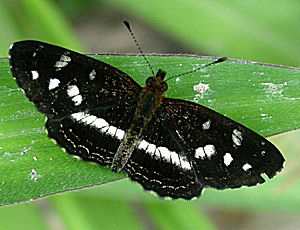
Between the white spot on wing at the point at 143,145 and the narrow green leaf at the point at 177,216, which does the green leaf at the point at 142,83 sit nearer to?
the white spot on wing at the point at 143,145

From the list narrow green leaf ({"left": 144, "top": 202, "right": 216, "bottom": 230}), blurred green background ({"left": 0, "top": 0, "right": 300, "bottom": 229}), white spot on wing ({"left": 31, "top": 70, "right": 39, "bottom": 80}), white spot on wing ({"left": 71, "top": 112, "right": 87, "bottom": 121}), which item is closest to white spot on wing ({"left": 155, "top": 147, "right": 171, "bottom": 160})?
white spot on wing ({"left": 71, "top": 112, "right": 87, "bottom": 121})

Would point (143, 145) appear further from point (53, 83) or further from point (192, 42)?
point (192, 42)

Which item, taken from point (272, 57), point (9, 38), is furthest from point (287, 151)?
point (9, 38)

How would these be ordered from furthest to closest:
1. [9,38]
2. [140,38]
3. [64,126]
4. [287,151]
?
1. [140,38]
2. [287,151]
3. [9,38]
4. [64,126]

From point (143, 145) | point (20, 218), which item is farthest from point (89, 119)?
point (20, 218)

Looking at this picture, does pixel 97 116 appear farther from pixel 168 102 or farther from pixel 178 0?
pixel 178 0
